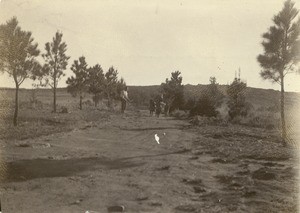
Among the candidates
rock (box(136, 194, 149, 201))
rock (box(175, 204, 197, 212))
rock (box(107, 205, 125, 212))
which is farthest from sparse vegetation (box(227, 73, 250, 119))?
rock (box(107, 205, 125, 212))

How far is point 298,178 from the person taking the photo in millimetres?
8992

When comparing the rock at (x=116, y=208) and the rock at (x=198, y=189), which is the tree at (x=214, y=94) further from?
the rock at (x=116, y=208)

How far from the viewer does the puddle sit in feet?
28.5

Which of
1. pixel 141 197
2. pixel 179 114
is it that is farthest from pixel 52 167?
pixel 179 114

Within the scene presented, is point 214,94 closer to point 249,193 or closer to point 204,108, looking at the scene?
point 204,108

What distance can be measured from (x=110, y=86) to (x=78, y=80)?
7454mm

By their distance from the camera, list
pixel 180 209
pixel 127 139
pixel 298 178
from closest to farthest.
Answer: pixel 180 209 < pixel 298 178 < pixel 127 139

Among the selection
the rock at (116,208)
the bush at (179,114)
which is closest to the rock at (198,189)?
the rock at (116,208)

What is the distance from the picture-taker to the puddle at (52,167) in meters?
8.70

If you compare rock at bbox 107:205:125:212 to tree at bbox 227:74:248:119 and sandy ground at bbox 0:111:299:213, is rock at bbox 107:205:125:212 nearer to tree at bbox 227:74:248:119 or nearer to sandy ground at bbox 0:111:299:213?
sandy ground at bbox 0:111:299:213

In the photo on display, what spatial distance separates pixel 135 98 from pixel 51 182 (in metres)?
62.1

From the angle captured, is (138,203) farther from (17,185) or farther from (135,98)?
(135,98)

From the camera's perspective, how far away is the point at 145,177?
357 inches

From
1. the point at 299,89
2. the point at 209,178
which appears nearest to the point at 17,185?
the point at 209,178
